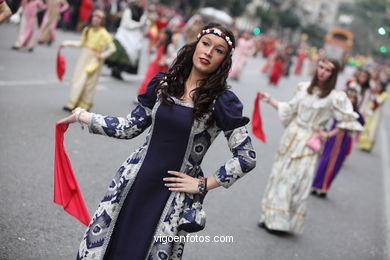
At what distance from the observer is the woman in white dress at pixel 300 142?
6.16 metres

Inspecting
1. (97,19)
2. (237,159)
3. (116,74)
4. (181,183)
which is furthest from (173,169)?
(116,74)

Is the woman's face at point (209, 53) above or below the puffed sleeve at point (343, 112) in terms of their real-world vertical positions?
above

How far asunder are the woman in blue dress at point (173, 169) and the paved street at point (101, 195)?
1218 mm

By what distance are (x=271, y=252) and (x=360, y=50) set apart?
126 meters

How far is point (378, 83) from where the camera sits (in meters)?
14.7

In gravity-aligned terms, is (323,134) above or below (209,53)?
below

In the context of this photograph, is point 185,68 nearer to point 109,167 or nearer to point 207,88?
point 207,88

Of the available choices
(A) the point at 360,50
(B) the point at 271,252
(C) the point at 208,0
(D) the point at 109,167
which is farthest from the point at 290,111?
(A) the point at 360,50

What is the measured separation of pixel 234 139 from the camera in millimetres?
3145

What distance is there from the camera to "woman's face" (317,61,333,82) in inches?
239

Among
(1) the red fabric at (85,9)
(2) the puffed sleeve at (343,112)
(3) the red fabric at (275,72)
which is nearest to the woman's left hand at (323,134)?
(2) the puffed sleeve at (343,112)

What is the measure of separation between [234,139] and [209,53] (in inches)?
18.3

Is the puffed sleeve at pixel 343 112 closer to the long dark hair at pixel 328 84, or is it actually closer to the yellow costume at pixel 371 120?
the long dark hair at pixel 328 84

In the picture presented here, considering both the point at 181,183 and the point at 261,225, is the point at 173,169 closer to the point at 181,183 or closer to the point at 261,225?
the point at 181,183
